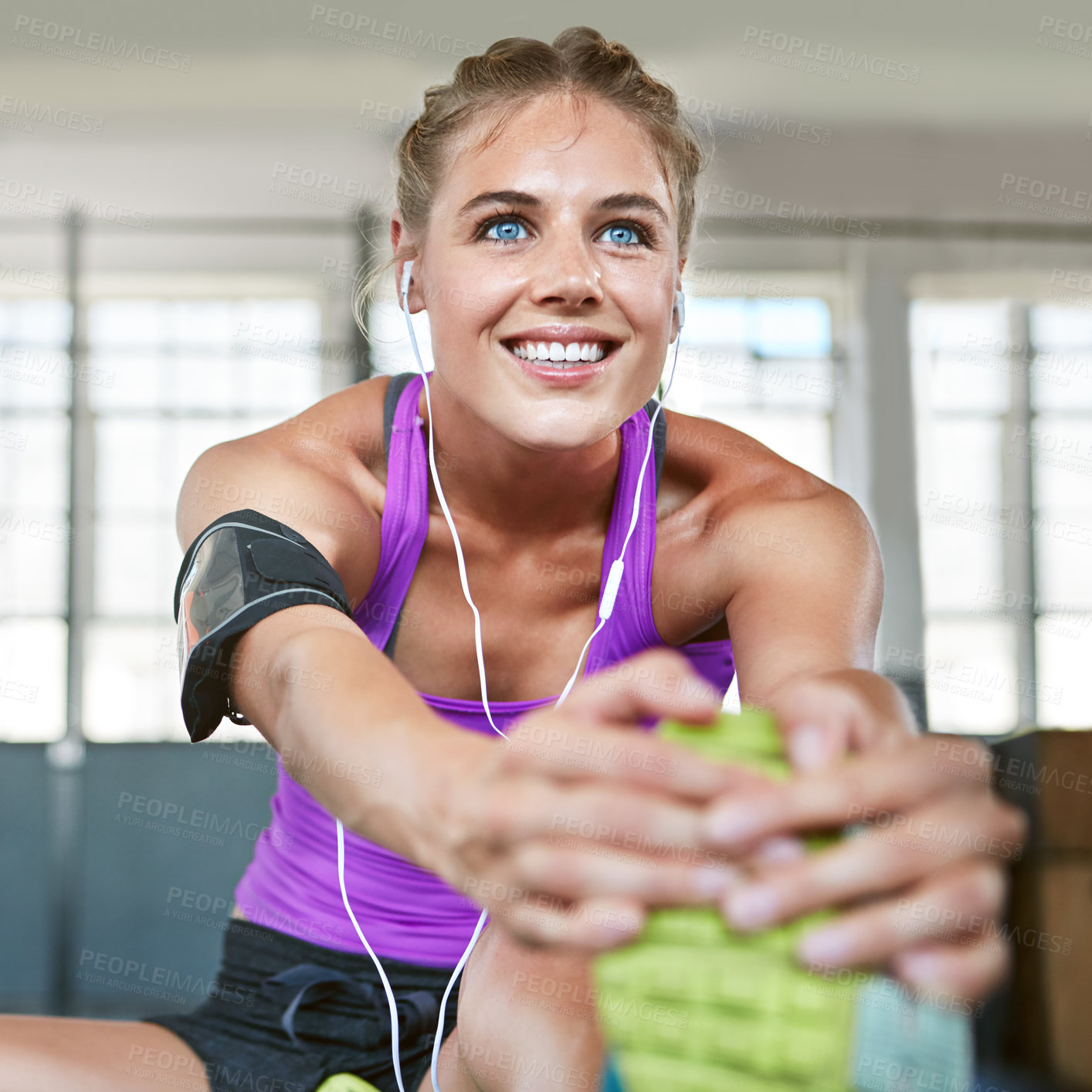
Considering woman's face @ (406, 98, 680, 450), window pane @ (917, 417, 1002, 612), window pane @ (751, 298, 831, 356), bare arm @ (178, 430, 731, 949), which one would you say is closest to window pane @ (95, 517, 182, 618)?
window pane @ (751, 298, 831, 356)

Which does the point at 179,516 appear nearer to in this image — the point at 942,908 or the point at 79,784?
the point at 942,908

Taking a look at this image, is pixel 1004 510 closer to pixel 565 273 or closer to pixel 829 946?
pixel 565 273

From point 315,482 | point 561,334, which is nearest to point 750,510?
point 561,334

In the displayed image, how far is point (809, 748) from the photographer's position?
408 mm

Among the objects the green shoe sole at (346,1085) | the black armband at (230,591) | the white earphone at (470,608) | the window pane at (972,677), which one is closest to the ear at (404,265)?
the white earphone at (470,608)

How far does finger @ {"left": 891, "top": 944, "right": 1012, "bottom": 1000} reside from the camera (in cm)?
40

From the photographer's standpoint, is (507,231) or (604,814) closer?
(604,814)

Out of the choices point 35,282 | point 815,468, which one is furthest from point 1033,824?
point 35,282

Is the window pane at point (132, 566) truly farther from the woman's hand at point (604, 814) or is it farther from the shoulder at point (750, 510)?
the woman's hand at point (604, 814)

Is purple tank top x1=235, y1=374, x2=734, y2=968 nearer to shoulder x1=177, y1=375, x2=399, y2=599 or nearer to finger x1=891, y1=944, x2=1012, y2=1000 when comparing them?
shoulder x1=177, y1=375, x2=399, y2=599

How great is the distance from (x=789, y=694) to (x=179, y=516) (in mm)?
574

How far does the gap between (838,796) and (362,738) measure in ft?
0.78

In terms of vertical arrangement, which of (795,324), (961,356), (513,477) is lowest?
(513,477)

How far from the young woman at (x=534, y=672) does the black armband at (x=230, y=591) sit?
2cm
